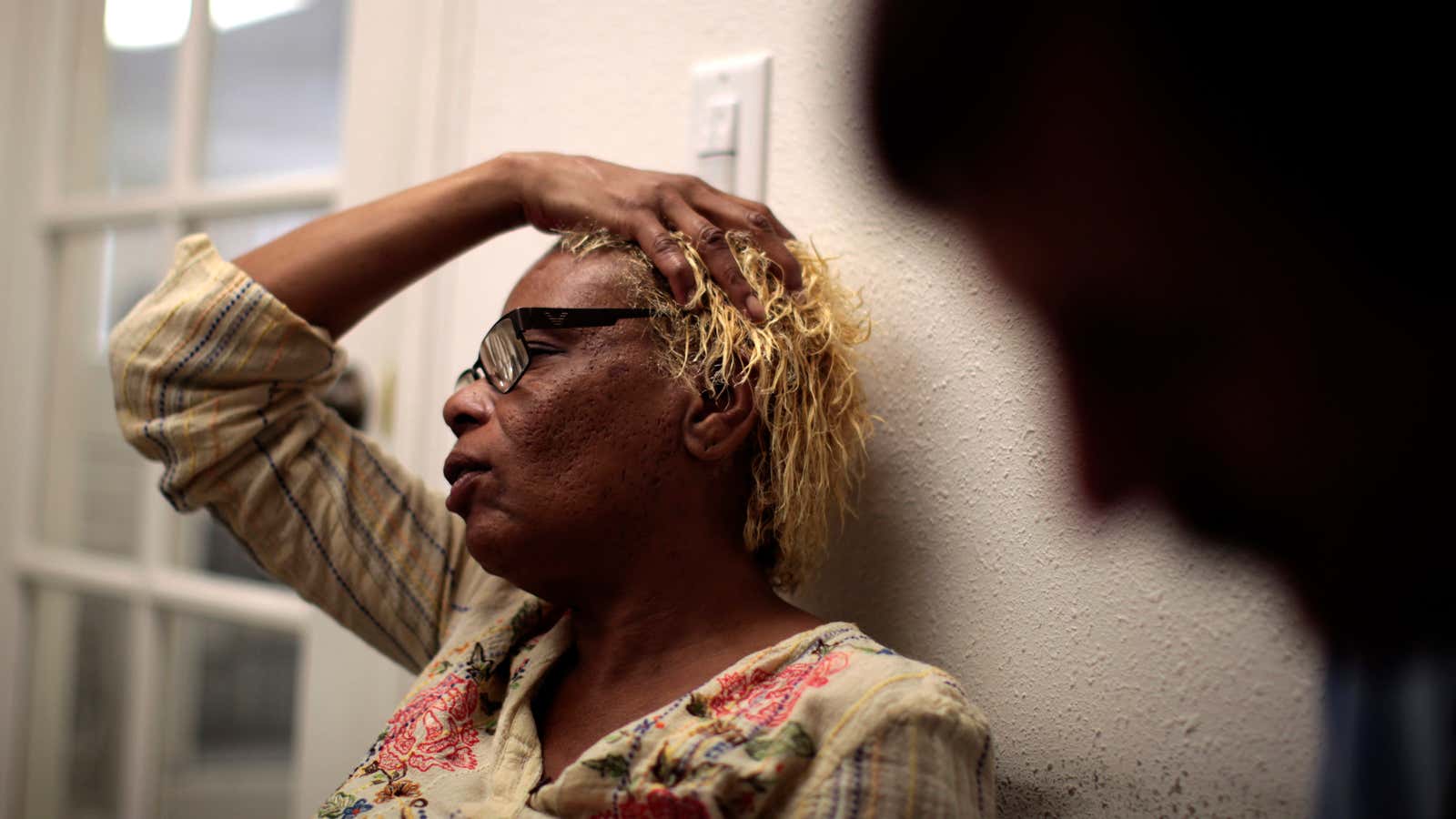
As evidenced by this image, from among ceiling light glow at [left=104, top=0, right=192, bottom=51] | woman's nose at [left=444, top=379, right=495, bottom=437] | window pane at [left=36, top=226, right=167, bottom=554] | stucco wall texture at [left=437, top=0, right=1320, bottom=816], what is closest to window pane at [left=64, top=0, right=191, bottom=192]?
ceiling light glow at [left=104, top=0, right=192, bottom=51]

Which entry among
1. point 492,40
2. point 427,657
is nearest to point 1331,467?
point 427,657

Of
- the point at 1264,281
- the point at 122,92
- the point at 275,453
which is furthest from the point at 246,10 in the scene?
the point at 1264,281

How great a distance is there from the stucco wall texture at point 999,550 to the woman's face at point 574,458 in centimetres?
27

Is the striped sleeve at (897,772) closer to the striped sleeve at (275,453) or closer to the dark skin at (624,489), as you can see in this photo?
the dark skin at (624,489)

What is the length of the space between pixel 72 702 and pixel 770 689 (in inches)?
75.9

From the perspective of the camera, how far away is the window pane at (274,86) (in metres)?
1.95

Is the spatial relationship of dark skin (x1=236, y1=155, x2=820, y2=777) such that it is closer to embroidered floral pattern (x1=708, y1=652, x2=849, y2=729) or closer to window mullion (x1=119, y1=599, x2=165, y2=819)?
embroidered floral pattern (x1=708, y1=652, x2=849, y2=729)

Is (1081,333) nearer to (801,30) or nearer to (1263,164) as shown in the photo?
(1263,164)

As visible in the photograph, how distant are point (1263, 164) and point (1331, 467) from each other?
24 centimetres

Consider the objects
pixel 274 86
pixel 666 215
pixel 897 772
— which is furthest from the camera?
pixel 274 86

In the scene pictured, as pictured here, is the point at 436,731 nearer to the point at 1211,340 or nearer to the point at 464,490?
the point at 464,490

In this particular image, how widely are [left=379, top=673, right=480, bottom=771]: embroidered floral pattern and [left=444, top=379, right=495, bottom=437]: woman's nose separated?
250mm

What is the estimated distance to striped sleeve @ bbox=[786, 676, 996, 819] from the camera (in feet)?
2.61

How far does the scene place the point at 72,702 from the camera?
222 centimetres
